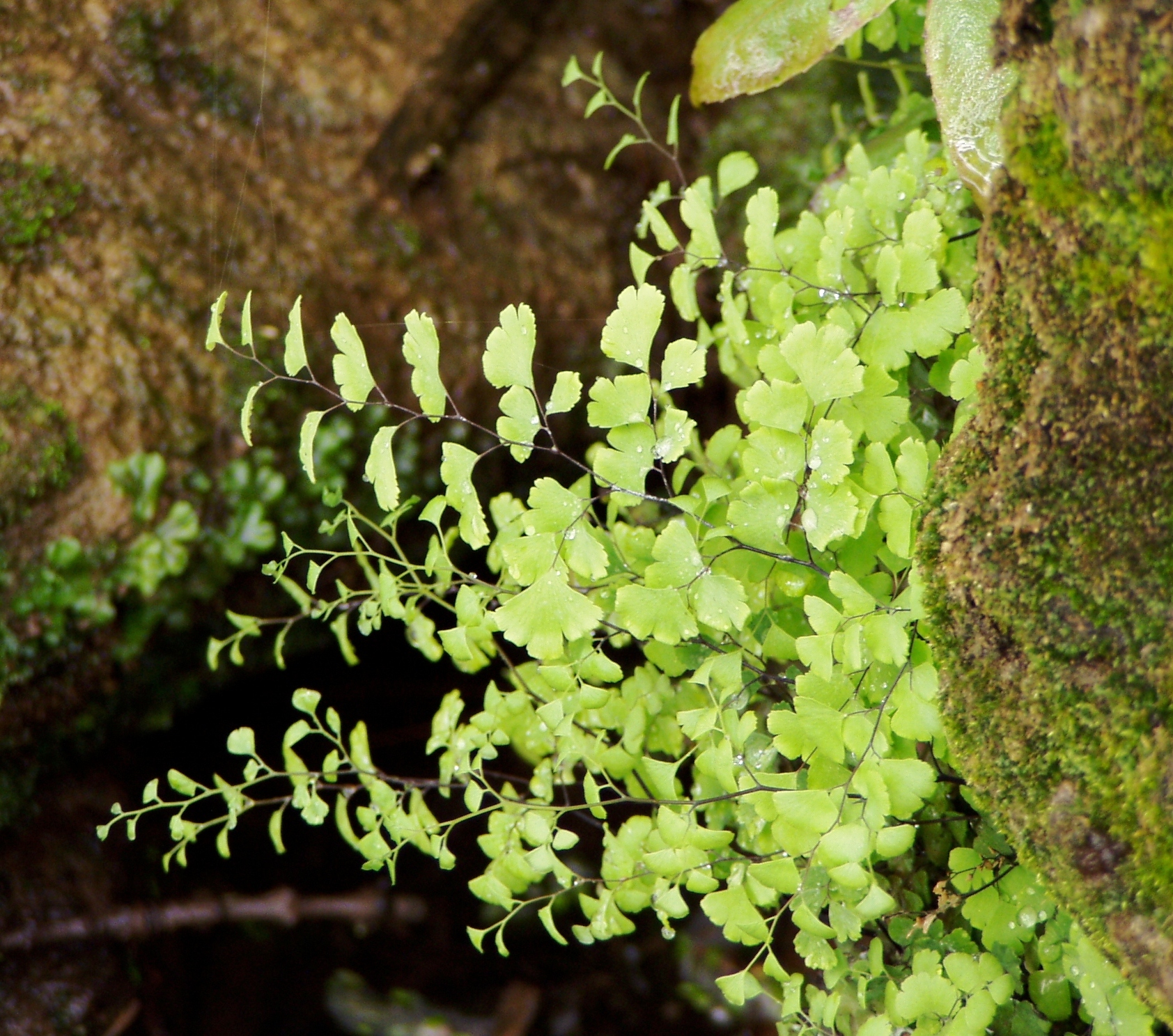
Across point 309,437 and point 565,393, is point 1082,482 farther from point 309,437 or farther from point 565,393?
point 309,437

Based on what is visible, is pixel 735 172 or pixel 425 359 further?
pixel 735 172

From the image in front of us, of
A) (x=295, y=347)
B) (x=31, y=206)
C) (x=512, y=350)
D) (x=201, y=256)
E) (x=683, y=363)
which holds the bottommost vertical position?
(x=683, y=363)

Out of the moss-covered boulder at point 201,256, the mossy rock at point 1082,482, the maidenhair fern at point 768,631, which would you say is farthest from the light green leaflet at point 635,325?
the moss-covered boulder at point 201,256

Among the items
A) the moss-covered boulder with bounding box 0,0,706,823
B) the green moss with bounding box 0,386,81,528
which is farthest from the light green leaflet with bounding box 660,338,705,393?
the green moss with bounding box 0,386,81,528

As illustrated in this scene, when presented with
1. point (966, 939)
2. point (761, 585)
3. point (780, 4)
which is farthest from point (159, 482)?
point (966, 939)

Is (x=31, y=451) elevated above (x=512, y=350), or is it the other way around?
(x=31, y=451)

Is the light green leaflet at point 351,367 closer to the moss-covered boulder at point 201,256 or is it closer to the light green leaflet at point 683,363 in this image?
the light green leaflet at point 683,363

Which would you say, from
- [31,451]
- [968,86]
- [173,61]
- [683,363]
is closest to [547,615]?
[683,363]
